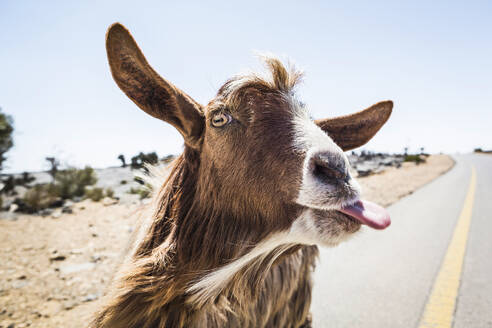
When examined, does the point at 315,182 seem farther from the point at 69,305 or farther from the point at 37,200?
the point at 37,200

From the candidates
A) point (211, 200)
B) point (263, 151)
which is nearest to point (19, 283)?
point (211, 200)

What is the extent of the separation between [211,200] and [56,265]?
466cm

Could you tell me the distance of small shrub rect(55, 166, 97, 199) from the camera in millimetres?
12633

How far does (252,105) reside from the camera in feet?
4.71

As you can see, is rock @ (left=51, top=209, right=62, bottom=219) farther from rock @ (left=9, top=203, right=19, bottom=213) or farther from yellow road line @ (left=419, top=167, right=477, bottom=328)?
yellow road line @ (left=419, top=167, right=477, bottom=328)

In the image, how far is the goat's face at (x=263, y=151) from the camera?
46.1 inches

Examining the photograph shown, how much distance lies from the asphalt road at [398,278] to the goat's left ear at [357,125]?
72 centimetres

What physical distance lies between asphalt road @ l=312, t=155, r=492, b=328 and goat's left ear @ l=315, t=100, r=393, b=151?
72cm

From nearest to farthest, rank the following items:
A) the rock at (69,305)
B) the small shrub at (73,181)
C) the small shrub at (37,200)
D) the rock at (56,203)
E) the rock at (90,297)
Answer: the rock at (69,305)
the rock at (90,297)
the small shrub at (37,200)
the rock at (56,203)
the small shrub at (73,181)

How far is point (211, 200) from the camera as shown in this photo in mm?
1474

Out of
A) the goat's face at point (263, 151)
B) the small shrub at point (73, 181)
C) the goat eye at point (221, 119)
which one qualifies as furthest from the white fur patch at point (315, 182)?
the small shrub at point (73, 181)

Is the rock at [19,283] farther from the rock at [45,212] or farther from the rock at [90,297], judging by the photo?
the rock at [45,212]

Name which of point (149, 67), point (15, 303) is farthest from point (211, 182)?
point (15, 303)

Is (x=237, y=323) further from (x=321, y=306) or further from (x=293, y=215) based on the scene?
(x=321, y=306)
